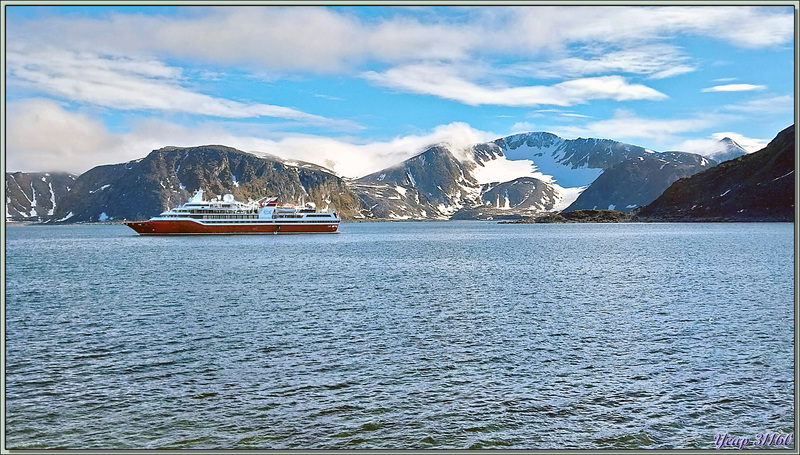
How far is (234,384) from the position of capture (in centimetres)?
2239

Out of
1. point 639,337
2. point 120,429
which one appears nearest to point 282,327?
point 120,429

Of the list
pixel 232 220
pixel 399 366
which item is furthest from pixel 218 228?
pixel 399 366

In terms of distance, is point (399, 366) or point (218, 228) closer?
point (399, 366)

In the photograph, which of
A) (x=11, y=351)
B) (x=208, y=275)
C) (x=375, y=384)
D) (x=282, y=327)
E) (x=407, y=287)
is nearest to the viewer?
(x=375, y=384)

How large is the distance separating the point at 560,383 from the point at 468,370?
3.74 metres

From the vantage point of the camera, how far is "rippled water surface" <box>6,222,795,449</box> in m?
18.0

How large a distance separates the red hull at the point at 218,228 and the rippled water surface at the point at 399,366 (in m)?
113

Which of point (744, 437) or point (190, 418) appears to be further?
point (190, 418)

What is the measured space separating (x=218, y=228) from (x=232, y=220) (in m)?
5.90

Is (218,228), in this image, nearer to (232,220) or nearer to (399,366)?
(232,220)

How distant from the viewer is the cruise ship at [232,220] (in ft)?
529

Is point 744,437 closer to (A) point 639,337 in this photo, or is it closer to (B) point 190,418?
(A) point 639,337

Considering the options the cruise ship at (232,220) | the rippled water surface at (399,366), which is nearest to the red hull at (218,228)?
the cruise ship at (232,220)

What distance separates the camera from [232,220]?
16850 cm
